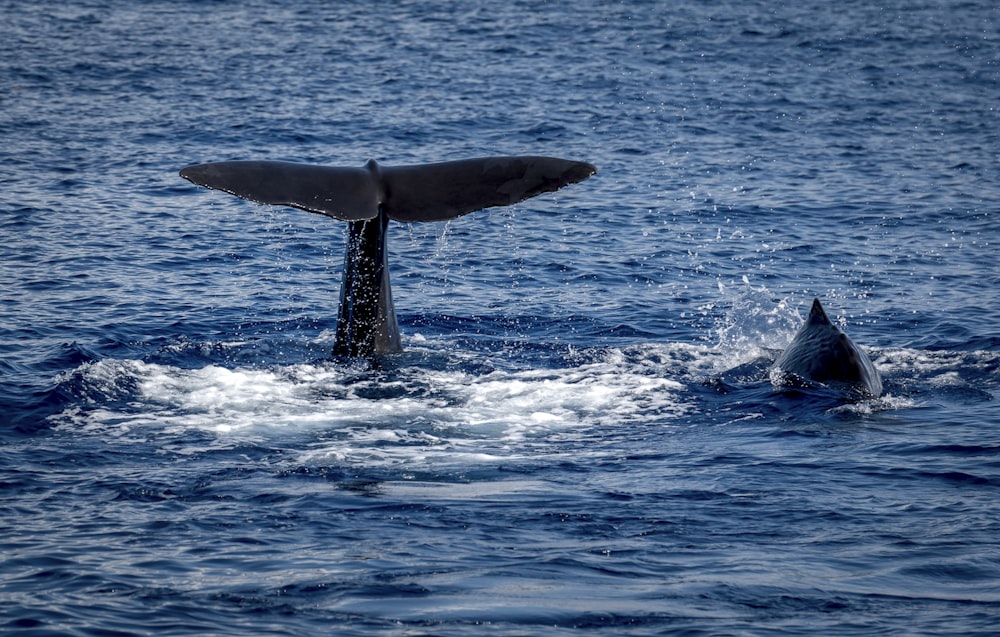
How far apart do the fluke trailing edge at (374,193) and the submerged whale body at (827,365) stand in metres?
3.57

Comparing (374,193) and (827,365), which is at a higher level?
(374,193)

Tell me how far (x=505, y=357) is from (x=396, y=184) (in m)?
3.08

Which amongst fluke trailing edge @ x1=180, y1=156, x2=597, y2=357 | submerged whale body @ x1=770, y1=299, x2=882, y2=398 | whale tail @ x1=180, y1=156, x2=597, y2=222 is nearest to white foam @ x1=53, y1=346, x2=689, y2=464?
fluke trailing edge @ x1=180, y1=156, x2=597, y2=357

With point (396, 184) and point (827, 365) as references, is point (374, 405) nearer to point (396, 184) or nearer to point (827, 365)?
point (396, 184)

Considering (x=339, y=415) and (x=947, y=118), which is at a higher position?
(x=947, y=118)

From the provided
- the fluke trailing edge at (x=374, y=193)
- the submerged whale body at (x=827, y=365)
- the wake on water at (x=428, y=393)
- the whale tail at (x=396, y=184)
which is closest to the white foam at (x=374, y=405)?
the wake on water at (x=428, y=393)

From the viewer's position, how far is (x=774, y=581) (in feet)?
30.7

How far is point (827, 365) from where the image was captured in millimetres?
14133

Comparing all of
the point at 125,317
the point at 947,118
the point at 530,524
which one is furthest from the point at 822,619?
the point at 947,118

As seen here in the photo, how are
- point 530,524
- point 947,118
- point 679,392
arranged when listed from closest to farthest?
point 530,524, point 679,392, point 947,118

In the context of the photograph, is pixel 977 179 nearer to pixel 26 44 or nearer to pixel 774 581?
pixel 774 581

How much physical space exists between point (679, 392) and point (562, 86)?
787 inches

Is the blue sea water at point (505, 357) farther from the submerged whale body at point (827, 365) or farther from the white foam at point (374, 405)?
the submerged whale body at point (827, 365)

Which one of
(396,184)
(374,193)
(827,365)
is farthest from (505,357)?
(827,365)
